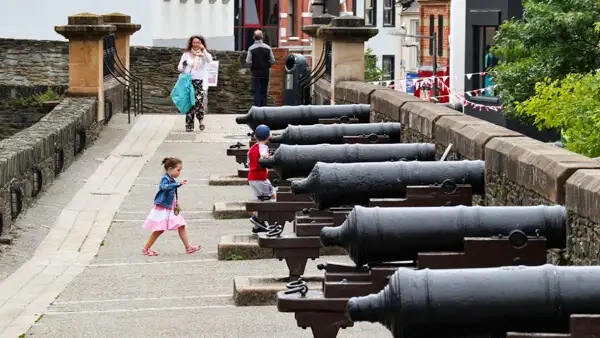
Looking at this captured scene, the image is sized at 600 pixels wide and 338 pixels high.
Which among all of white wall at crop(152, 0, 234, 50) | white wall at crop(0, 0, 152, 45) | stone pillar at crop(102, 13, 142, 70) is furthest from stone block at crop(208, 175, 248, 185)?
white wall at crop(152, 0, 234, 50)

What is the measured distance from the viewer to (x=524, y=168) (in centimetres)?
1176

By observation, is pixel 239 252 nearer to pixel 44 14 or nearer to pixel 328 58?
pixel 328 58

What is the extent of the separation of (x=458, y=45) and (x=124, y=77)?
27871mm

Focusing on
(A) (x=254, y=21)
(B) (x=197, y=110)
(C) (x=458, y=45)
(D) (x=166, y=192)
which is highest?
(D) (x=166, y=192)

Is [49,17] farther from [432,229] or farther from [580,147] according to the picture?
[432,229]

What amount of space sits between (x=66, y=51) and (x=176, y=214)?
20.7 metres

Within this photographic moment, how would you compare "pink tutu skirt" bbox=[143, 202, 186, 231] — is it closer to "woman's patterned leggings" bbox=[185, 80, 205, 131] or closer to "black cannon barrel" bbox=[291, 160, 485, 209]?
"black cannon barrel" bbox=[291, 160, 485, 209]

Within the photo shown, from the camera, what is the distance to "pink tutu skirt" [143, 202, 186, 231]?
16.9m

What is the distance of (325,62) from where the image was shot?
28.9 m

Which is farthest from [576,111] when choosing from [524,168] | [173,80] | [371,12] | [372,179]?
[371,12]

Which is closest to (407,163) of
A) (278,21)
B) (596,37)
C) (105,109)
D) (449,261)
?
(449,261)

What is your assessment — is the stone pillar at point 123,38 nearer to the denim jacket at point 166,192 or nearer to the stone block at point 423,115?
the stone block at point 423,115

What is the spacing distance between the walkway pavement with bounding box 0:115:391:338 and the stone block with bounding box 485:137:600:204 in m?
1.42

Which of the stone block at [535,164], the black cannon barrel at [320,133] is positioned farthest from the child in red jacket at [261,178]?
the stone block at [535,164]
